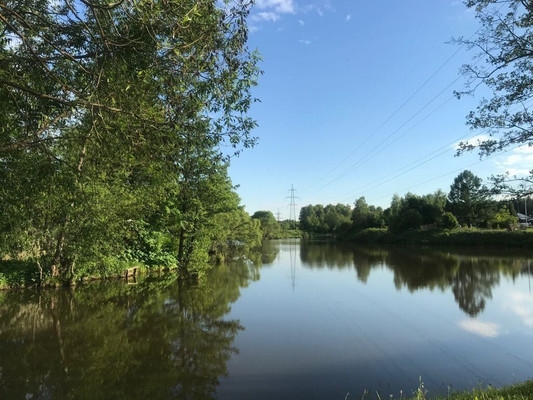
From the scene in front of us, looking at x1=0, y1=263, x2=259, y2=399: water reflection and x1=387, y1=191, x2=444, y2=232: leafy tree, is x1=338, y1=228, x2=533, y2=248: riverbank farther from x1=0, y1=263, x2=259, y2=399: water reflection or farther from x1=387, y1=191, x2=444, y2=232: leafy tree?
x1=0, y1=263, x2=259, y2=399: water reflection

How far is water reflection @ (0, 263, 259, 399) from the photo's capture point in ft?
26.5

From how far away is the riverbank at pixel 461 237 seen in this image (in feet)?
146

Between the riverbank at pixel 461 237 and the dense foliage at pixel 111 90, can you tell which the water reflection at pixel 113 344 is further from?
the riverbank at pixel 461 237

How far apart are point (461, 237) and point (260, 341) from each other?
46.6 meters

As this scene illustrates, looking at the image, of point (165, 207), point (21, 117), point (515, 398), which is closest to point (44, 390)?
point (21, 117)

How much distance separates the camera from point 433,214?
64000 millimetres

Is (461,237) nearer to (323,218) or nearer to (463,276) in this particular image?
(463,276)

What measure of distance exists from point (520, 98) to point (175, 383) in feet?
28.1

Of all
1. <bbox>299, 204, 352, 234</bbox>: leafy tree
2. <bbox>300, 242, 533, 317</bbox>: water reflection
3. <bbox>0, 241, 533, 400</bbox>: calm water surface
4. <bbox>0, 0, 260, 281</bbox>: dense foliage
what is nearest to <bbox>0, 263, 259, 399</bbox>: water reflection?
<bbox>0, 241, 533, 400</bbox>: calm water surface

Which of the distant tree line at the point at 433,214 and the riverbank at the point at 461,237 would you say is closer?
the distant tree line at the point at 433,214

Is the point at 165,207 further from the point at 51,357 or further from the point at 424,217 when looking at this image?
the point at 424,217

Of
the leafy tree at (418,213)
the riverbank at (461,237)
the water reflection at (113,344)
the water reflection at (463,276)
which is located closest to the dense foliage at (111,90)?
the water reflection at (113,344)

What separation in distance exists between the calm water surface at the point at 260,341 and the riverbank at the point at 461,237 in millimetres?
27911

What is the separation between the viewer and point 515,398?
5.09 m
